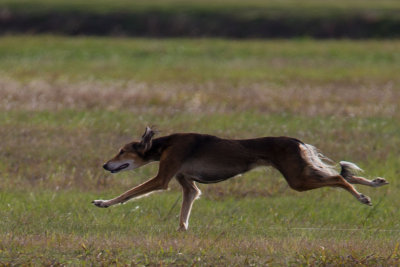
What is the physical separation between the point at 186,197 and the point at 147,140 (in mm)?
733

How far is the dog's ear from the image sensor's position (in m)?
9.29

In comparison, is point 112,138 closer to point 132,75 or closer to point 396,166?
point 396,166

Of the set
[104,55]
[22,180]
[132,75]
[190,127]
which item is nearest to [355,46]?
[104,55]

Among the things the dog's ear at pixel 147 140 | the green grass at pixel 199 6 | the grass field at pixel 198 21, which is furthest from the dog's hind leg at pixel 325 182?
the green grass at pixel 199 6

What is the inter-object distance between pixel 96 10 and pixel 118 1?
4418 millimetres

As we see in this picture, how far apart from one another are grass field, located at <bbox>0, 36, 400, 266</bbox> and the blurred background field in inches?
1.1

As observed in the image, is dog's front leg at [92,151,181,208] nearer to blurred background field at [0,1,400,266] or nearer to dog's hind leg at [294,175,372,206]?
blurred background field at [0,1,400,266]

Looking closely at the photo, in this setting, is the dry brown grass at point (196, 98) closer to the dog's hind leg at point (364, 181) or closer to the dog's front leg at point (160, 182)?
the dog's hind leg at point (364, 181)

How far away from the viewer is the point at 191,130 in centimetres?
1530

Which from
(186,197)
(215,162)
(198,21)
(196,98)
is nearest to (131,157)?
(186,197)

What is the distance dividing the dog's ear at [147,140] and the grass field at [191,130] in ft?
2.66

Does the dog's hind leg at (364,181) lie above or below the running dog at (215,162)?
below

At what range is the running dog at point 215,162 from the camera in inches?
361

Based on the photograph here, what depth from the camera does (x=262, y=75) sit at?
24.4 m
